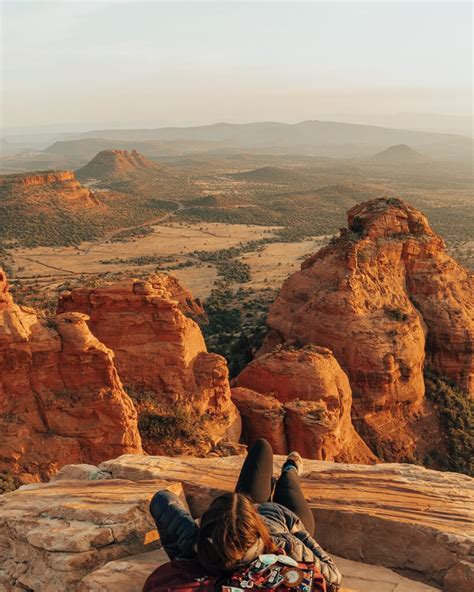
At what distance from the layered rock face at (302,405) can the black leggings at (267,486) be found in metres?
11.6

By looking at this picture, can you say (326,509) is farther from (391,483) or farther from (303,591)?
(303,591)

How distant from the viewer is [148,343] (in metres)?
18.4

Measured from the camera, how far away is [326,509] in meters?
7.45

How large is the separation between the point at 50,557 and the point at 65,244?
88.9m

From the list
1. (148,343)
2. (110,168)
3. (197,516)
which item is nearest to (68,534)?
(197,516)

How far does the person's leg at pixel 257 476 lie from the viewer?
6.50m

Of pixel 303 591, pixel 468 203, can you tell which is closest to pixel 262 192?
pixel 468 203

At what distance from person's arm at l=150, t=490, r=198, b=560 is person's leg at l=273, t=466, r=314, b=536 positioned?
1.22 meters

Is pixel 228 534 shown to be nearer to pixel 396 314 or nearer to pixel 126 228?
pixel 396 314

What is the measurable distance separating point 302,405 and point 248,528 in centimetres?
1474

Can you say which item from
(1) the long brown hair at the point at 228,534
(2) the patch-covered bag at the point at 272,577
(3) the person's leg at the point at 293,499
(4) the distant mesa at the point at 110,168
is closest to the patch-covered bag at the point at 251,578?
(2) the patch-covered bag at the point at 272,577

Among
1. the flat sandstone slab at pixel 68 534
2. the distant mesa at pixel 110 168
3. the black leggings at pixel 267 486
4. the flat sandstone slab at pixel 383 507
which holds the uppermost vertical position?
the distant mesa at pixel 110 168

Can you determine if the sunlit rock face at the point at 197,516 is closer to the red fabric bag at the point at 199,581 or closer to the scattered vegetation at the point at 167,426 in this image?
the red fabric bag at the point at 199,581

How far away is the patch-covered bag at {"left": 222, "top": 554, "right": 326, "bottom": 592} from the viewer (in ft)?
14.9
